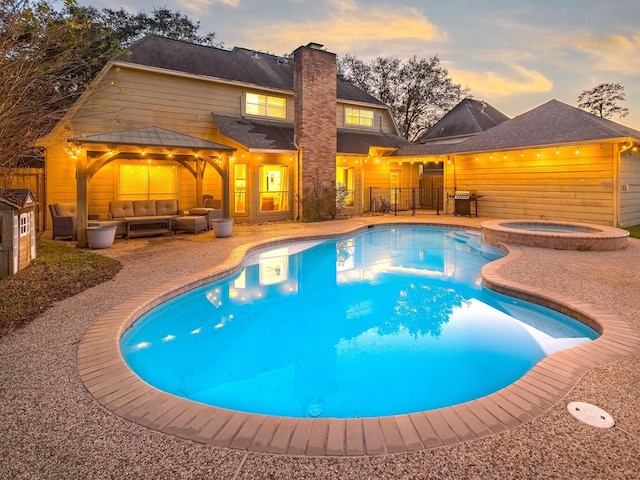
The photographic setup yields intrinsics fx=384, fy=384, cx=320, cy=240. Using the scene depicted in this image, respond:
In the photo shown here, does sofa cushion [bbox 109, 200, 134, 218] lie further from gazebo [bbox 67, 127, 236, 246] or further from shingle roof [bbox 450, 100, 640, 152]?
shingle roof [bbox 450, 100, 640, 152]

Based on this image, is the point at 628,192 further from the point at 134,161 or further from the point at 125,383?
the point at 134,161

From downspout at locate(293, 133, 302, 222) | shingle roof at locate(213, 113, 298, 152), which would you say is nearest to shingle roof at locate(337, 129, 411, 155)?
downspout at locate(293, 133, 302, 222)

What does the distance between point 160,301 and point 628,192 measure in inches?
556

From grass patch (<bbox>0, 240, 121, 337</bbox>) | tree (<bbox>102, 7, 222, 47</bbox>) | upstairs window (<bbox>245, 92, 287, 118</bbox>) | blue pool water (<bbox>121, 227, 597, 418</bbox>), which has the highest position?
tree (<bbox>102, 7, 222, 47</bbox>)

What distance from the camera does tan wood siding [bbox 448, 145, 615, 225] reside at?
1208cm

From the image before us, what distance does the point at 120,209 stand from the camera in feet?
37.6

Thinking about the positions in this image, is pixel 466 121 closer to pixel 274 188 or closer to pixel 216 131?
pixel 274 188

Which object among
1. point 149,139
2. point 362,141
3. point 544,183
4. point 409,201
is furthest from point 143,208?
point 544,183

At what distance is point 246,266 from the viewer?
824 cm

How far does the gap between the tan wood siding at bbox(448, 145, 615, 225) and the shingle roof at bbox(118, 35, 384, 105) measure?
6.83 meters

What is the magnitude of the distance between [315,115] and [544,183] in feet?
28.8

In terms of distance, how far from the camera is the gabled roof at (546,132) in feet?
38.9

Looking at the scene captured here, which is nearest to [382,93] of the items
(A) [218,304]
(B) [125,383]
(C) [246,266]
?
(C) [246,266]

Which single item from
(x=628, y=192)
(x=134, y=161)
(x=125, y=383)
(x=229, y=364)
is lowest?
(x=229, y=364)
